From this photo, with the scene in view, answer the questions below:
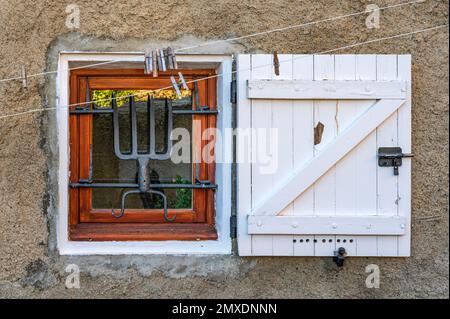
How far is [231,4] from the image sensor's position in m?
2.86

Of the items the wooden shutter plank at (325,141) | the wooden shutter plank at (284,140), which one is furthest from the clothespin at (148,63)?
the wooden shutter plank at (325,141)

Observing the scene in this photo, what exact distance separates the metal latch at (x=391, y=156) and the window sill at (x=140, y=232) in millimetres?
946

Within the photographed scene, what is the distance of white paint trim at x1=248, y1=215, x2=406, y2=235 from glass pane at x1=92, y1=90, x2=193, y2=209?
545 mm

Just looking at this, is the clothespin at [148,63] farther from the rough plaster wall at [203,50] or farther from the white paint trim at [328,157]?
the white paint trim at [328,157]

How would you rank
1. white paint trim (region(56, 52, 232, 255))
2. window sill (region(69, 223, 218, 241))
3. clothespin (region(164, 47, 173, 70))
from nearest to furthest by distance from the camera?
clothespin (region(164, 47, 173, 70))
white paint trim (region(56, 52, 232, 255))
window sill (region(69, 223, 218, 241))

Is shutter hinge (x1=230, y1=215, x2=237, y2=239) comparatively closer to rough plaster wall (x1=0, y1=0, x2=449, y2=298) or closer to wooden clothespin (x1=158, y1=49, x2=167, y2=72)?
rough plaster wall (x1=0, y1=0, x2=449, y2=298)

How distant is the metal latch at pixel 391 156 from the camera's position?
2.74m

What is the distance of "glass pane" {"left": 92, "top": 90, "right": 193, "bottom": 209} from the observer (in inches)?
118

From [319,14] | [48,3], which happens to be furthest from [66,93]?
[319,14]

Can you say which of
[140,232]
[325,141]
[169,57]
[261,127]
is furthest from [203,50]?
[140,232]

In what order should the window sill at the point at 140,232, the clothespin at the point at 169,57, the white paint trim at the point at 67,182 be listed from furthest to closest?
the window sill at the point at 140,232 < the white paint trim at the point at 67,182 < the clothespin at the point at 169,57

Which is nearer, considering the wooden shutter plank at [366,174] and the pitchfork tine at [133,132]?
the wooden shutter plank at [366,174]

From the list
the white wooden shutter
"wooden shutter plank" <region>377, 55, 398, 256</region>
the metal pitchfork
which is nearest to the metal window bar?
the metal pitchfork

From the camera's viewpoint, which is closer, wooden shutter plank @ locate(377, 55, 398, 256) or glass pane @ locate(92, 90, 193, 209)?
wooden shutter plank @ locate(377, 55, 398, 256)
